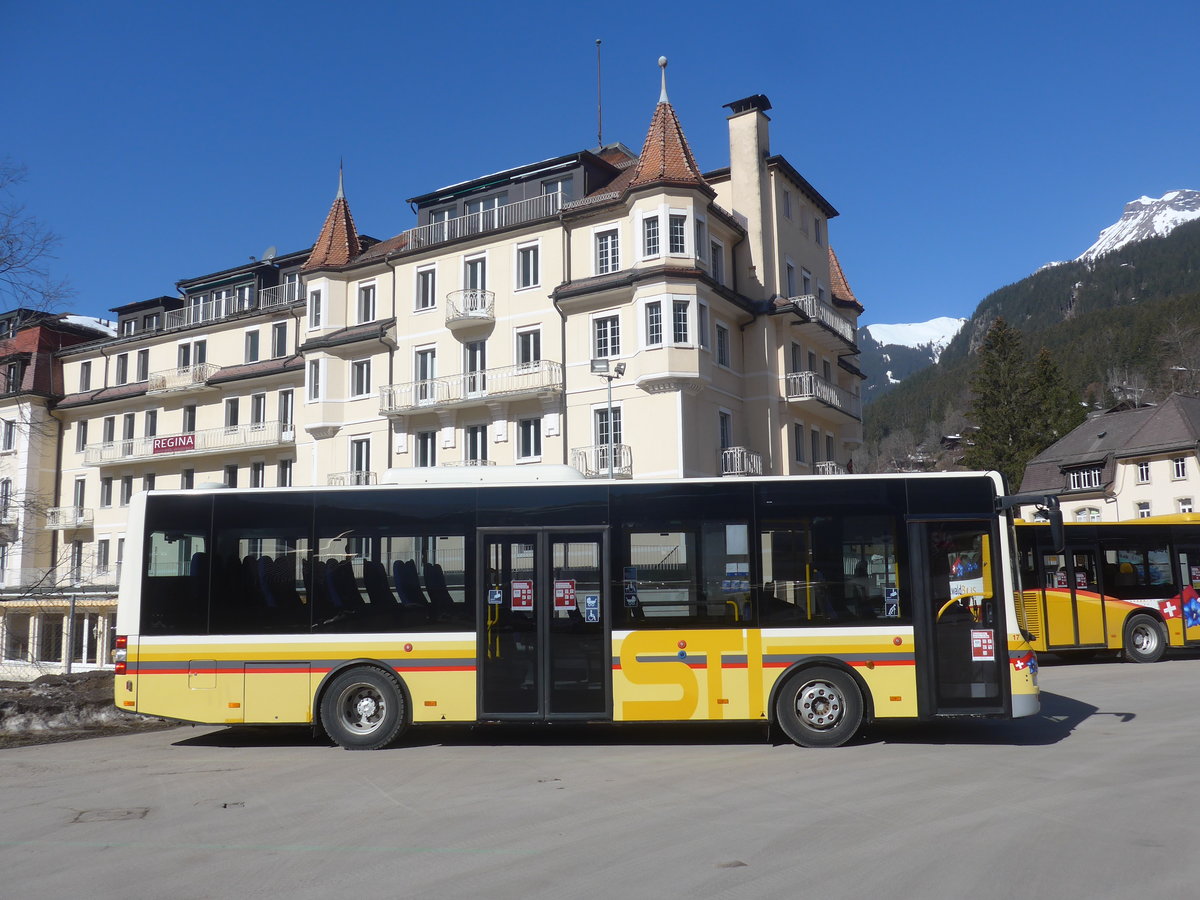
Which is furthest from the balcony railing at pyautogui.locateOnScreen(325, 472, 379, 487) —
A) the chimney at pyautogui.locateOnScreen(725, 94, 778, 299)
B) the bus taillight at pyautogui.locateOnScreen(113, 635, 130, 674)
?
the bus taillight at pyautogui.locateOnScreen(113, 635, 130, 674)

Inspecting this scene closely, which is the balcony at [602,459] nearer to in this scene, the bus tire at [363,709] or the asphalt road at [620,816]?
the asphalt road at [620,816]

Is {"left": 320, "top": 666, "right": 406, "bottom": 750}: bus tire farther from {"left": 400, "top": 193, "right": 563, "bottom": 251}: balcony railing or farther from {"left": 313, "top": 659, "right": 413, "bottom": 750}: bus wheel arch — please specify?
{"left": 400, "top": 193, "right": 563, "bottom": 251}: balcony railing

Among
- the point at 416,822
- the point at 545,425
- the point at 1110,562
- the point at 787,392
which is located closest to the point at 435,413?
the point at 545,425

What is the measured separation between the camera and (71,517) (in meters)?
54.6

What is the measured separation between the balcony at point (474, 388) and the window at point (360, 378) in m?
1.57

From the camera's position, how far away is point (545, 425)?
37438 mm

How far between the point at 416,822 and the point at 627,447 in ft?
89.1

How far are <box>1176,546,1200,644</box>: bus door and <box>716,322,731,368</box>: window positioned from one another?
18143 millimetres

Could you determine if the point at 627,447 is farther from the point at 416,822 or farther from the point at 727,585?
the point at 416,822

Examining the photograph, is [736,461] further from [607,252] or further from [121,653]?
[121,653]

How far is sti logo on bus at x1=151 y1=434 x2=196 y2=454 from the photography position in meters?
50.3

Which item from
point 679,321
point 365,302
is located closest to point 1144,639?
point 679,321

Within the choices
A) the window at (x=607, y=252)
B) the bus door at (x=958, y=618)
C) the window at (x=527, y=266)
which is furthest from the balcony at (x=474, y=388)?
the bus door at (x=958, y=618)

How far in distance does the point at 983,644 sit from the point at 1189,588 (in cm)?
1373
